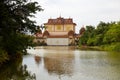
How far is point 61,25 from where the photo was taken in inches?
5861

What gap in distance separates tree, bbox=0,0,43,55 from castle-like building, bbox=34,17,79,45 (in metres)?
114

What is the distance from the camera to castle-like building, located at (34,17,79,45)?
14500cm

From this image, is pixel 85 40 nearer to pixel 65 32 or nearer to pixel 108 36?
pixel 108 36

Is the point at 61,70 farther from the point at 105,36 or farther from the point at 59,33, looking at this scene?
the point at 59,33

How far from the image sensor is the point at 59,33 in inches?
5965

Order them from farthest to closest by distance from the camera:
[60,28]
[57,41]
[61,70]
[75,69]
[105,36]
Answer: [60,28] < [57,41] < [105,36] < [75,69] < [61,70]

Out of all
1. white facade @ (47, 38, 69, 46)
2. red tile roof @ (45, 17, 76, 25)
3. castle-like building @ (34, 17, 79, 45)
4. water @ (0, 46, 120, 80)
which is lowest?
water @ (0, 46, 120, 80)

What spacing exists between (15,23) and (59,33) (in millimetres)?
124456

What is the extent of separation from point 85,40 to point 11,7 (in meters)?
77.0

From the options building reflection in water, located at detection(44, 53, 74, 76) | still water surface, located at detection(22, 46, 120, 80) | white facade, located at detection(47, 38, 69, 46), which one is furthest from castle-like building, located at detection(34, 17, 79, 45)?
building reflection in water, located at detection(44, 53, 74, 76)

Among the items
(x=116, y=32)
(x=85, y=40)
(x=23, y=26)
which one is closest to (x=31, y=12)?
(x=23, y=26)

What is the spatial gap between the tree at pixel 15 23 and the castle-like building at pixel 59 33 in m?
114

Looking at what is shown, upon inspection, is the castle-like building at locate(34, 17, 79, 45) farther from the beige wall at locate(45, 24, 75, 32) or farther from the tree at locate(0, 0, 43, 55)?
the tree at locate(0, 0, 43, 55)

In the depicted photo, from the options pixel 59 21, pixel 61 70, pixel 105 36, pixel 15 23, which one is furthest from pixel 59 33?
pixel 61 70
